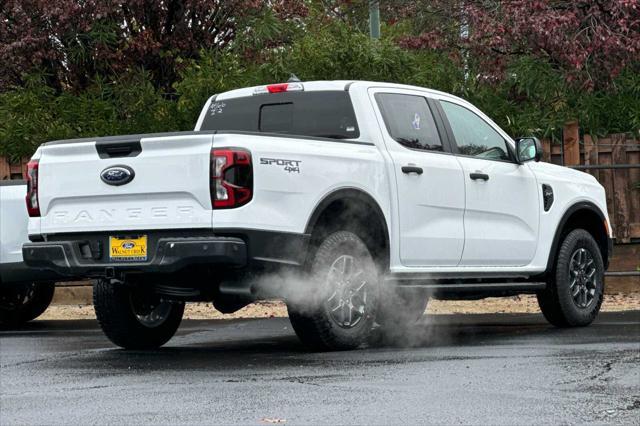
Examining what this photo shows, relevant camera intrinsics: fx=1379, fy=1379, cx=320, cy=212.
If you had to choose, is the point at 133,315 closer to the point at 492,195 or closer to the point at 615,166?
the point at 492,195

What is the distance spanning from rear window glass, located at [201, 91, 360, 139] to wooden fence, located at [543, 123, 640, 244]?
6.18m

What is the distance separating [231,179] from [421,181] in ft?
6.41

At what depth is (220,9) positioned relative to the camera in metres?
19.4

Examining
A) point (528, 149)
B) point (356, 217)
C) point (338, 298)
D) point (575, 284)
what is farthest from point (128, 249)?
point (575, 284)

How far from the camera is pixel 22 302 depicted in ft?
45.1

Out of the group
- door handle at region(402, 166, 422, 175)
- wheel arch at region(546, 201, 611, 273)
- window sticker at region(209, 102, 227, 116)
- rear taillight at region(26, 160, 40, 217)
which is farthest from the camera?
wheel arch at region(546, 201, 611, 273)

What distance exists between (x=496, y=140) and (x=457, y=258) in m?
1.27

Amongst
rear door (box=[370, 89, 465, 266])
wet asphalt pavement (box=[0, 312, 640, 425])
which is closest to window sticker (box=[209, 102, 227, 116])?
rear door (box=[370, 89, 465, 266])

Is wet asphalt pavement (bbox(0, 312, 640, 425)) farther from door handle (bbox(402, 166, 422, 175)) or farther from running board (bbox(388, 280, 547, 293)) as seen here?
door handle (bbox(402, 166, 422, 175))

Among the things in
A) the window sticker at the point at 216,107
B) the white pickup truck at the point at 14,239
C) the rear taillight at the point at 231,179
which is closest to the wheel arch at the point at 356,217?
the rear taillight at the point at 231,179

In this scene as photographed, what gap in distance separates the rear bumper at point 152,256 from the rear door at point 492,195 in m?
2.58

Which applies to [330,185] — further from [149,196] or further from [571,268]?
[571,268]

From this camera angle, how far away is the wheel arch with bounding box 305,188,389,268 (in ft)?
30.9

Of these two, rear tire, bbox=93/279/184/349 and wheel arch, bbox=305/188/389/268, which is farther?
rear tire, bbox=93/279/184/349
